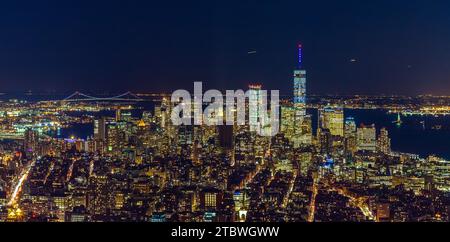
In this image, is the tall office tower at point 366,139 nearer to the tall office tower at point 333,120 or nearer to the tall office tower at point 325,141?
the tall office tower at point 333,120

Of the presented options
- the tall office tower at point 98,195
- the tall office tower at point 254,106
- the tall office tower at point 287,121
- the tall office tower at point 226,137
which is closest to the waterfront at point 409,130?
the tall office tower at point 287,121

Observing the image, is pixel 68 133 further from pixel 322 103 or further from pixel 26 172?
pixel 322 103

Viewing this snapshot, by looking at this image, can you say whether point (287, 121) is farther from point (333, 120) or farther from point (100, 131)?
point (100, 131)

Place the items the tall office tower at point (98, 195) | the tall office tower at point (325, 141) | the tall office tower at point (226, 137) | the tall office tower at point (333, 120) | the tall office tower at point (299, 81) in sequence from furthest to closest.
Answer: the tall office tower at point (325, 141) < the tall office tower at point (226, 137) < the tall office tower at point (333, 120) < the tall office tower at point (299, 81) < the tall office tower at point (98, 195)

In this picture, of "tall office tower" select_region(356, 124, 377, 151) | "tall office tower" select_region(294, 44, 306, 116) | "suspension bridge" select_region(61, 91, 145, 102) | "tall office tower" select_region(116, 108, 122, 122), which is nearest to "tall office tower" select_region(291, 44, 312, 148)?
"tall office tower" select_region(294, 44, 306, 116)

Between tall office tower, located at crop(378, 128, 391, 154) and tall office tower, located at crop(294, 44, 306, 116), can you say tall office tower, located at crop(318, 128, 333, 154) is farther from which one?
tall office tower, located at crop(294, 44, 306, 116)
